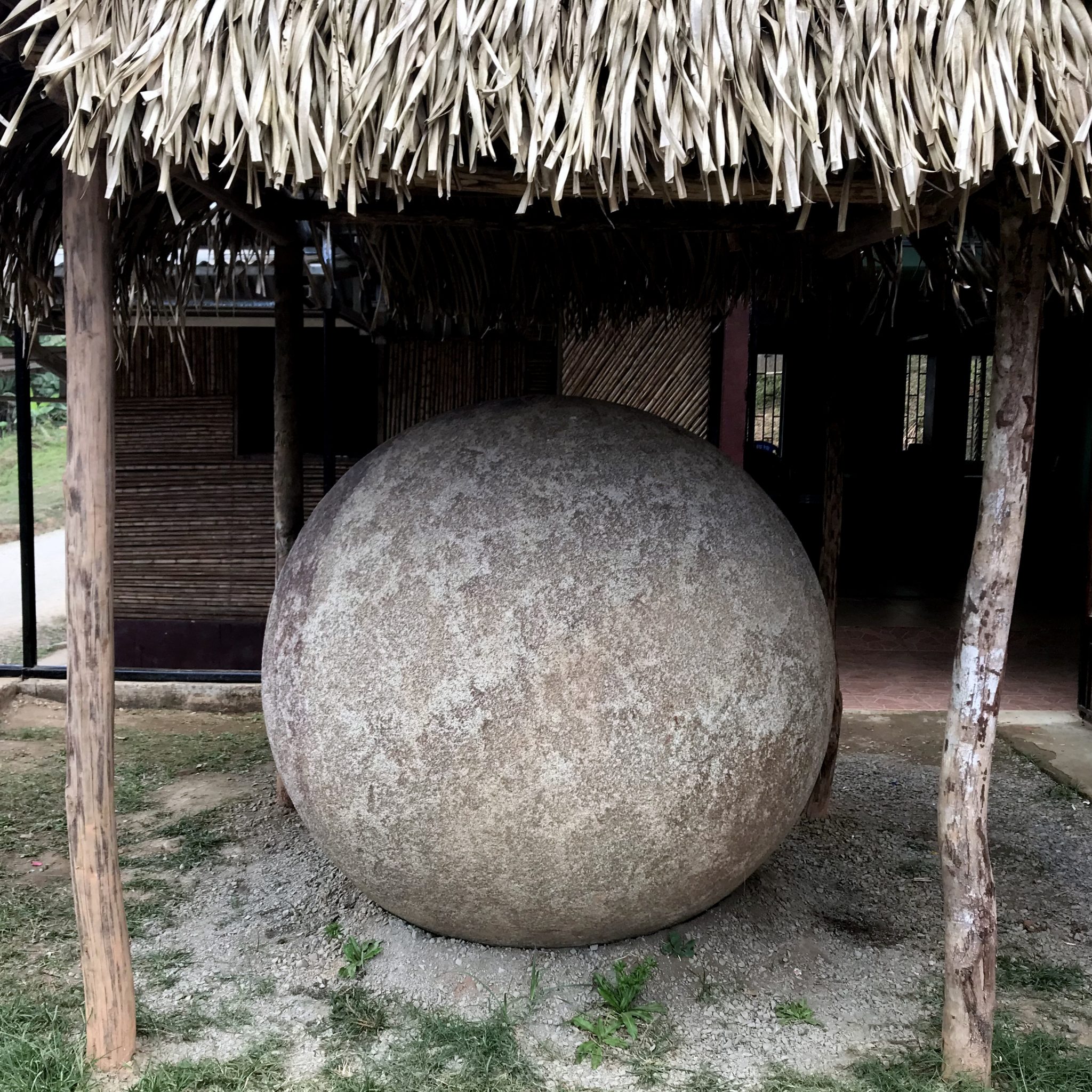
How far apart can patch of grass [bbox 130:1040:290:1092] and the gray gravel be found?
2.2 inches

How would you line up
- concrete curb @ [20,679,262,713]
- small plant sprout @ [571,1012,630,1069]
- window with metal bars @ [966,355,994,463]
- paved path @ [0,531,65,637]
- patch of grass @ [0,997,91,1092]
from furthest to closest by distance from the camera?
window with metal bars @ [966,355,994,463], paved path @ [0,531,65,637], concrete curb @ [20,679,262,713], small plant sprout @ [571,1012,630,1069], patch of grass @ [0,997,91,1092]

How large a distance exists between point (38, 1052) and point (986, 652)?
2606 mm

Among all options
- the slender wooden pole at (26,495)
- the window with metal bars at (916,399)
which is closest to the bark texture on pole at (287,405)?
the slender wooden pole at (26,495)

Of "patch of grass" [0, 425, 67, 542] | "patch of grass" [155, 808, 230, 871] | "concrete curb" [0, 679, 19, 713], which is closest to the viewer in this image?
"patch of grass" [155, 808, 230, 871]

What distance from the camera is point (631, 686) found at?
2.75 metres

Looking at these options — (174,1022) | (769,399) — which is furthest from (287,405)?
(769,399)

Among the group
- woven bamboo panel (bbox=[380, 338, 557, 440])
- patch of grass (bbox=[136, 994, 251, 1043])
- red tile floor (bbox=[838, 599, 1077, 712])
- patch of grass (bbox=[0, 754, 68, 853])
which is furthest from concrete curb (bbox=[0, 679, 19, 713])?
red tile floor (bbox=[838, 599, 1077, 712])

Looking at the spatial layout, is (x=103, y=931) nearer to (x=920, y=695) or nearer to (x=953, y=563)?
(x=920, y=695)

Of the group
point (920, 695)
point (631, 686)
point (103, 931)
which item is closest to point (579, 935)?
point (631, 686)

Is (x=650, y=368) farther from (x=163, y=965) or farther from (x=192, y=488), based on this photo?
(x=163, y=965)

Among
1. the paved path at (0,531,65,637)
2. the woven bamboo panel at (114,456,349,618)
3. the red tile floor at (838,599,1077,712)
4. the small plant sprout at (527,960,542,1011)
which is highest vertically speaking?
the woven bamboo panel at (114,456,349,618)

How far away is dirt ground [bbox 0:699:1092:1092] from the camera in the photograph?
2.76 meters

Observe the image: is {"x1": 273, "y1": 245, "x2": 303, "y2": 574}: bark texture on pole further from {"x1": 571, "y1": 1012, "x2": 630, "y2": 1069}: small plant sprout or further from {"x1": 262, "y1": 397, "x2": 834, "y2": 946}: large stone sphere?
{"x1": 571, "y1": 1012, "x2": 630, "y2": 1069}: small plant sprout

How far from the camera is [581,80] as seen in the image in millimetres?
2154
